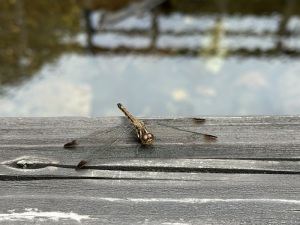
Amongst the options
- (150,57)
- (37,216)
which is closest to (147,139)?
(37,216)

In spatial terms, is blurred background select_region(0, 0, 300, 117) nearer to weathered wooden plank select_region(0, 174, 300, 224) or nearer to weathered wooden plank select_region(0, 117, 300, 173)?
weathered wooden plank select_region(0, 117, 300, 173)

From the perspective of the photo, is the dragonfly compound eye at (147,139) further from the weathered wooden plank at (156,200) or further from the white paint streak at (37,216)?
the white paint streak at (37,216)

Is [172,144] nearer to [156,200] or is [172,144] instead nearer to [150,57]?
[156,200]

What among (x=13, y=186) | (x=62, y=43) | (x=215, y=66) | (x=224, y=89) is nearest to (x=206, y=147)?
(x=13, y=186)

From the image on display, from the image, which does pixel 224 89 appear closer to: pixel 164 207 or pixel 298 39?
pixel 298 39

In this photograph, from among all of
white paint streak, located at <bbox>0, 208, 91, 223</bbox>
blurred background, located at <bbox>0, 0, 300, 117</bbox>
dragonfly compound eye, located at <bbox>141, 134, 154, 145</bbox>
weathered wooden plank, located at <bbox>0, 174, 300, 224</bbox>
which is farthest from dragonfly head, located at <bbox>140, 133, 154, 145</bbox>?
blurred background, located at <bbox>0, 0, 300, 117</bbox>
